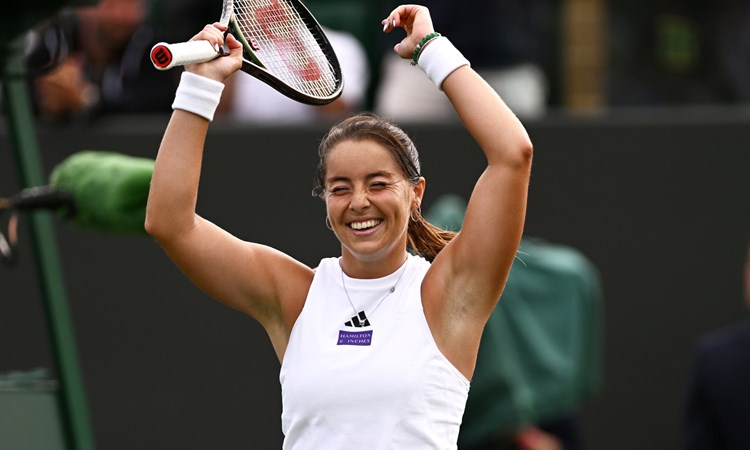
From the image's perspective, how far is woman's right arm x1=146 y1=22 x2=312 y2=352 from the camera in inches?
110

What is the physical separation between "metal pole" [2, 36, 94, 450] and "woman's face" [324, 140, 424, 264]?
5.09ft

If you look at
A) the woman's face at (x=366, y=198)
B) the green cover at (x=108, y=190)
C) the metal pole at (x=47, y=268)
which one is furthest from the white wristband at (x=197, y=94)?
the metal pole at (x=47, y=268)

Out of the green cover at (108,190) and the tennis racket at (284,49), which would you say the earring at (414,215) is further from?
the green cover at (108,190)

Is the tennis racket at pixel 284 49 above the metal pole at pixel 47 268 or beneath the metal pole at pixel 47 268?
above

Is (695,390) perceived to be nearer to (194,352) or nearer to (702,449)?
(702,449)

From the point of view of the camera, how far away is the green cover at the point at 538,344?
5266mm

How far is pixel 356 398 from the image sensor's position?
2.73 metres

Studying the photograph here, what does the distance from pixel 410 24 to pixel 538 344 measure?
2.76 metres

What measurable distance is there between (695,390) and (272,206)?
1979 millimetres

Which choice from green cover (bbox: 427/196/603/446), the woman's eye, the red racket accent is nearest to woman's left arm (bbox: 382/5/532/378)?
the woman's eye

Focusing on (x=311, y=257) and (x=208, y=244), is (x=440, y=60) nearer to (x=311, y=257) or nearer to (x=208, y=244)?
(x=208, y=244)

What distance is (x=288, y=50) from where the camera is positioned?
305 cm

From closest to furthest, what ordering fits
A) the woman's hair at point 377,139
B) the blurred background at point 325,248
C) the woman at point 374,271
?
1. the woman at point 374,271
2. the woman's hair at point 377,139
3. the blurred background at point 325,248

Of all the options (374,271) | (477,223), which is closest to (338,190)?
(374,271)
